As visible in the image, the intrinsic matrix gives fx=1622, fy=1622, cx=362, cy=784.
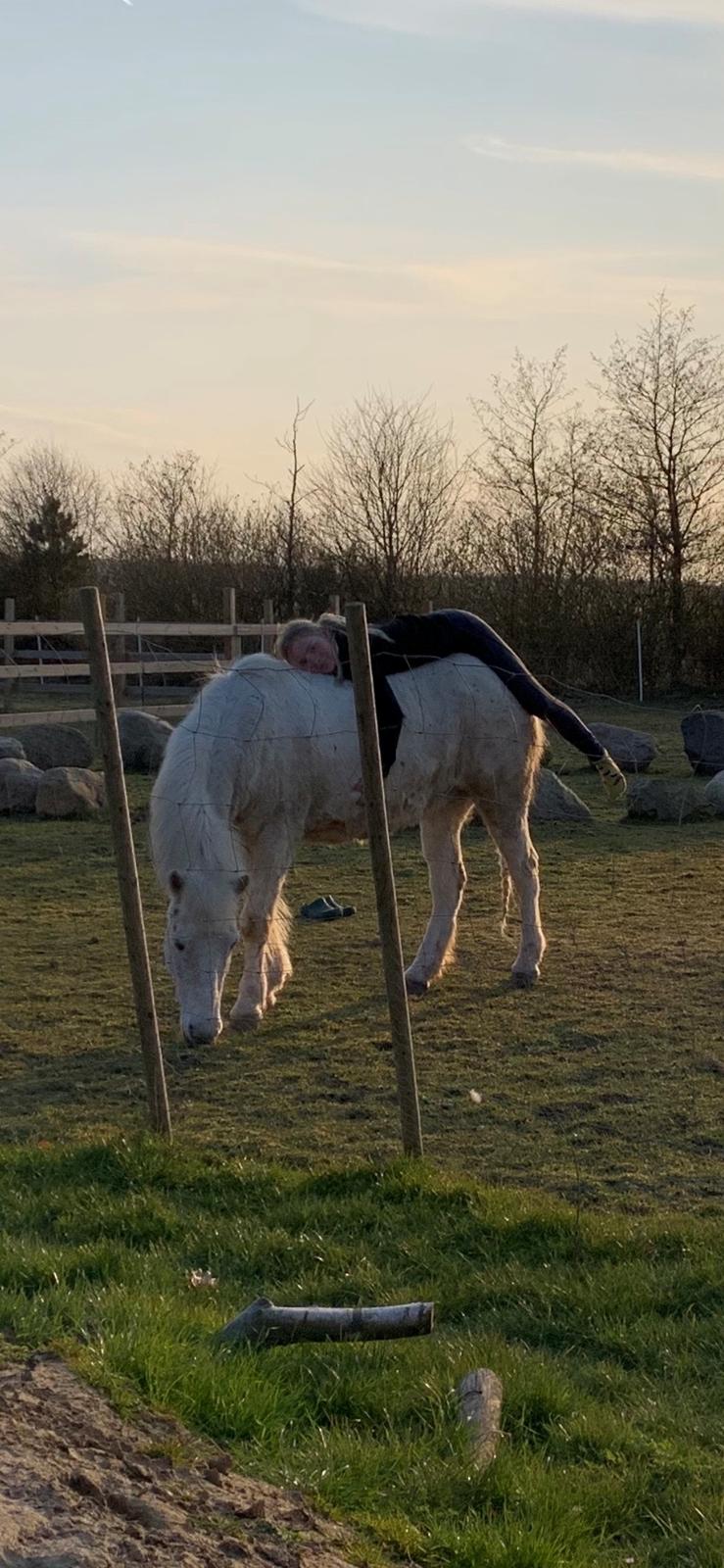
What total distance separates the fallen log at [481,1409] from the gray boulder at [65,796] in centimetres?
1124

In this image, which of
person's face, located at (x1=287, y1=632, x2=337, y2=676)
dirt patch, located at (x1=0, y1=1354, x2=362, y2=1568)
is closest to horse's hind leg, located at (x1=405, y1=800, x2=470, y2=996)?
person's face, located at (x1=287, y1=632, x2=337, y2=676)

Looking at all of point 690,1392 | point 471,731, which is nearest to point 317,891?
point 471,731

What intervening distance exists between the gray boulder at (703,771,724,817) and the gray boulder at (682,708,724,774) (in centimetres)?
207

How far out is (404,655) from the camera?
8523 mm

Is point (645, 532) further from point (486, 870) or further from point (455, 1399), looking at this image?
point (455, 1399)

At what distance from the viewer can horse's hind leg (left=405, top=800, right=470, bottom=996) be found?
8.65m

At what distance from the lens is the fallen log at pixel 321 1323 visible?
4105 millimetres

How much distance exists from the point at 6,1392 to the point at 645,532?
26.4 meters

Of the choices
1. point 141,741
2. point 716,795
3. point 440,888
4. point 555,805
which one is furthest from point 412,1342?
point 141,741

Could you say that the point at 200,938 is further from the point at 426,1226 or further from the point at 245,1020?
the point at 426,1226

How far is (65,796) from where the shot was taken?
14719mm

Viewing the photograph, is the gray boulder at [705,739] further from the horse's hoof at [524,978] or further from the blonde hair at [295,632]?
the blonde hair at [295,632]

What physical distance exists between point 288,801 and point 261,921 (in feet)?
1.98

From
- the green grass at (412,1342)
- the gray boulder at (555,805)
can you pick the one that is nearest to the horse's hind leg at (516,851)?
the green grass at (412,1342)
